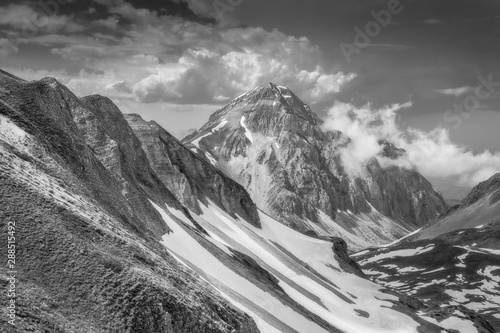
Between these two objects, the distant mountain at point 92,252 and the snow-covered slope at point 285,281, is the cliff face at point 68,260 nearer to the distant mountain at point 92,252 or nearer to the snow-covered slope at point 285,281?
the distant mountain at point 92,252

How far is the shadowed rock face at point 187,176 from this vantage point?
119 meters

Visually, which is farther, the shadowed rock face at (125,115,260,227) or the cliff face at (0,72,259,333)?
the shadowed rock face at (125,115,260,227)

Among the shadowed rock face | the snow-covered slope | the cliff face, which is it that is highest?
the shadowed rock face

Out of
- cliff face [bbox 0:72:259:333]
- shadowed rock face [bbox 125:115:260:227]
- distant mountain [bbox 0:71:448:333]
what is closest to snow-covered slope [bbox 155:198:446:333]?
distant mountain [bbox 0:71:448:333]

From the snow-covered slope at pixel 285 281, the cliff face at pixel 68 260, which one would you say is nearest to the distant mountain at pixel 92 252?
the cliff face at pixel 68 260

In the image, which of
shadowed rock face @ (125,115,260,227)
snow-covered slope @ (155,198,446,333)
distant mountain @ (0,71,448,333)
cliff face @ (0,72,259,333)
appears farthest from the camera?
shadowed rock face @ (125,115,260,227)

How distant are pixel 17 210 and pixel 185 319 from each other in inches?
423

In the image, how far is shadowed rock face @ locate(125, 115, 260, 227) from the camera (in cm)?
11944

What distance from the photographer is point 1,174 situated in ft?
85.8

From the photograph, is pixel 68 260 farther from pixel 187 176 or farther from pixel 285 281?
pixel 187 176

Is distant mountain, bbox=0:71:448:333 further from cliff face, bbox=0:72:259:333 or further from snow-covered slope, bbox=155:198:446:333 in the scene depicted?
snow-covered slope, bbox=155:198:446:333

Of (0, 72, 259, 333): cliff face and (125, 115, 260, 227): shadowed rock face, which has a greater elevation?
(125, 115, 260, 227): shadowed rock face

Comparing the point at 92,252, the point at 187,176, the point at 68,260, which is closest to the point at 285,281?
the point at 187,176

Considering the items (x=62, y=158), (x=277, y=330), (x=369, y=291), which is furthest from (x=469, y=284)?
(x=62, y=158)
